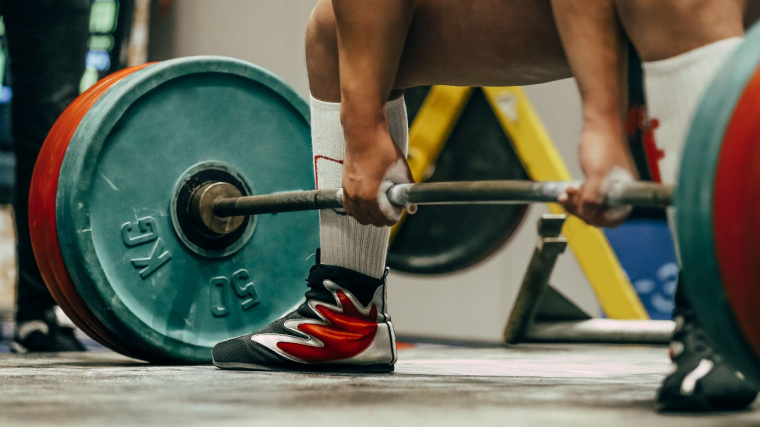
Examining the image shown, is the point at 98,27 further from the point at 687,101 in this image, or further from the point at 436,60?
the point at 687,101

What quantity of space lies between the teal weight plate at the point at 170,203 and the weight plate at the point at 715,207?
2.93 ft

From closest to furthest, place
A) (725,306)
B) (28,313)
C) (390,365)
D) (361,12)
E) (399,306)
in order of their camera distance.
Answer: (725,306) → (361,12) → (390,365) → (28,313) → (399,306)

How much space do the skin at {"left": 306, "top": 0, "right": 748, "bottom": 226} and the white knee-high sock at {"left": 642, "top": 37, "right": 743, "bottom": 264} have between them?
1 centimetres

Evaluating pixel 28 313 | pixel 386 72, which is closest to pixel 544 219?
pixel 386 72

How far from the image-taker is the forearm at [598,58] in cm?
91

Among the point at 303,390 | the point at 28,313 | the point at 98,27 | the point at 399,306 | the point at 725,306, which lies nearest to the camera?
the point at 725,306

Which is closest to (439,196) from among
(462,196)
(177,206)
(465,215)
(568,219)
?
(462,196)

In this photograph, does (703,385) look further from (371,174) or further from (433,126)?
(433,126)

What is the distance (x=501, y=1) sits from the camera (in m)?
1.06

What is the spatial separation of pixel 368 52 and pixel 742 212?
0.54 m

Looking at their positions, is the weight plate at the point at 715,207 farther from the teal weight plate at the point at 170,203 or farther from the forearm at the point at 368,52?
the teal weight plate at the point at 170,203

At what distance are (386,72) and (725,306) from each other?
1.79ft

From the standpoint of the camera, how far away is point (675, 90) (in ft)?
2.80

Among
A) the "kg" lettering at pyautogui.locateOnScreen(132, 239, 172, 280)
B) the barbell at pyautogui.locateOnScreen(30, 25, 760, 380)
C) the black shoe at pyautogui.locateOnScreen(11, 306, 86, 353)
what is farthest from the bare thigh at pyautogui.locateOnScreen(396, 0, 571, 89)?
the black shoe at pyautogui.locateOnScreen(11, 306, 86, 353)
